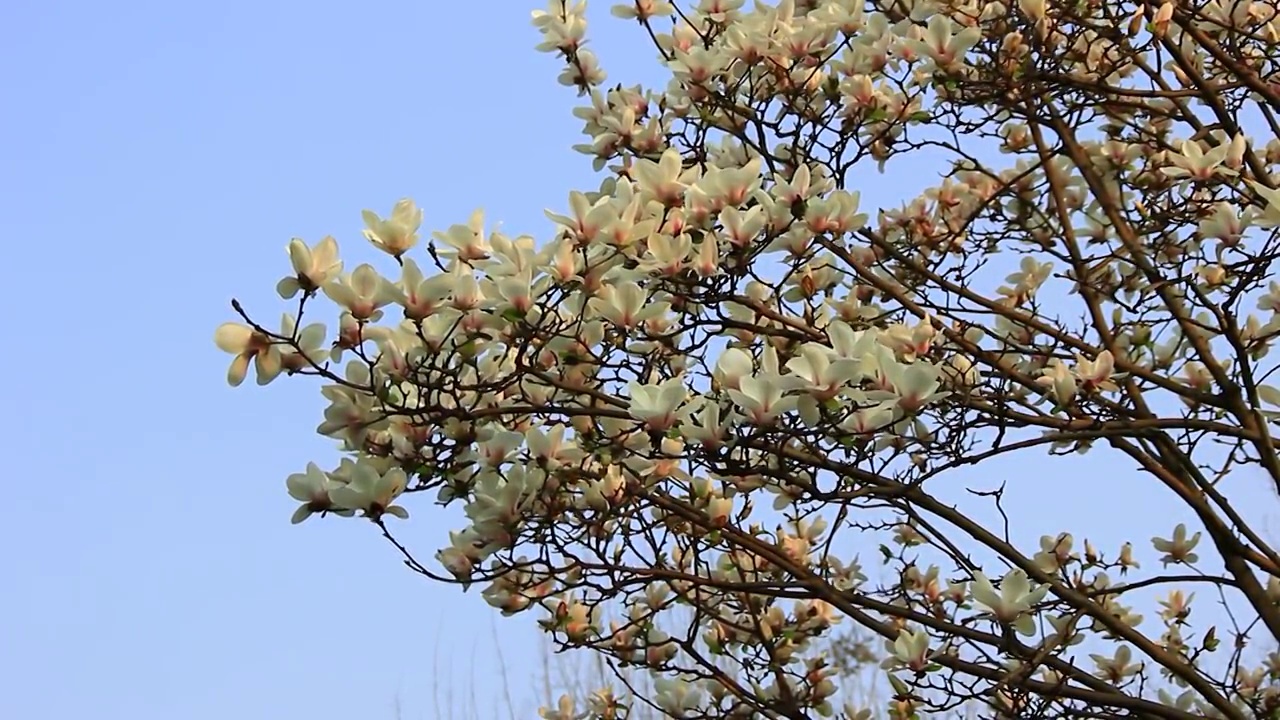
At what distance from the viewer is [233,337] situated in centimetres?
154

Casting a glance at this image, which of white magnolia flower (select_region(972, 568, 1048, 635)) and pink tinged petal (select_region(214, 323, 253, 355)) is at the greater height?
pink tinged petal (select_region(214, 323, 253, 355))

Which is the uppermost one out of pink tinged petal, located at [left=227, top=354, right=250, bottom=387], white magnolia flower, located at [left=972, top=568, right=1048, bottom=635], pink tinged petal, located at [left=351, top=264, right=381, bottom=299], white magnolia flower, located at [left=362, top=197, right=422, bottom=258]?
white magnolia flower, located at [left=362, top=197, right=422, bottom=258]

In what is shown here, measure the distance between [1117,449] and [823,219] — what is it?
793 mm

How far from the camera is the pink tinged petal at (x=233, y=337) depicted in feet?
5.01

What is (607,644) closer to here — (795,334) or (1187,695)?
(795,334)

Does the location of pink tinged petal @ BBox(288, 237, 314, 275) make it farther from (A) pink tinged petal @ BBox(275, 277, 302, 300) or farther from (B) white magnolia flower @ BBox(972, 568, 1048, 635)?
(B) white magnolia flower @ BBox(972, 568, 1048, 635)

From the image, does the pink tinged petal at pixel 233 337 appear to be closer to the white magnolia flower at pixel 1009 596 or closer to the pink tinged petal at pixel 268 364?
the pink tinged petal at pixel 268 364

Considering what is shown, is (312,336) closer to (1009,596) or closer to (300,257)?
(300,257)

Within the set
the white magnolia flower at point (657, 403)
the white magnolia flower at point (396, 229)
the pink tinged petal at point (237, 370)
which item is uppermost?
the white magnolia flower at point (396, 229)

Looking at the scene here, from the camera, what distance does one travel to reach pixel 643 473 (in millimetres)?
1904

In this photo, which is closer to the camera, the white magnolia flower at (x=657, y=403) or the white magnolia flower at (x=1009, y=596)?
the white magnolia flower at (x=657, y=403)

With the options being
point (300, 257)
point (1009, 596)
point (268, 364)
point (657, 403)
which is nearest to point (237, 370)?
point (268, 364)

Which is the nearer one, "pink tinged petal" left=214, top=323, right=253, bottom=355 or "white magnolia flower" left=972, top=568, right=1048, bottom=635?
"pink tinged petal" left=214, top=323, right=253, bottom=355

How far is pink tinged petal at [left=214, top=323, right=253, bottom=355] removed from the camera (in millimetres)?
1527
